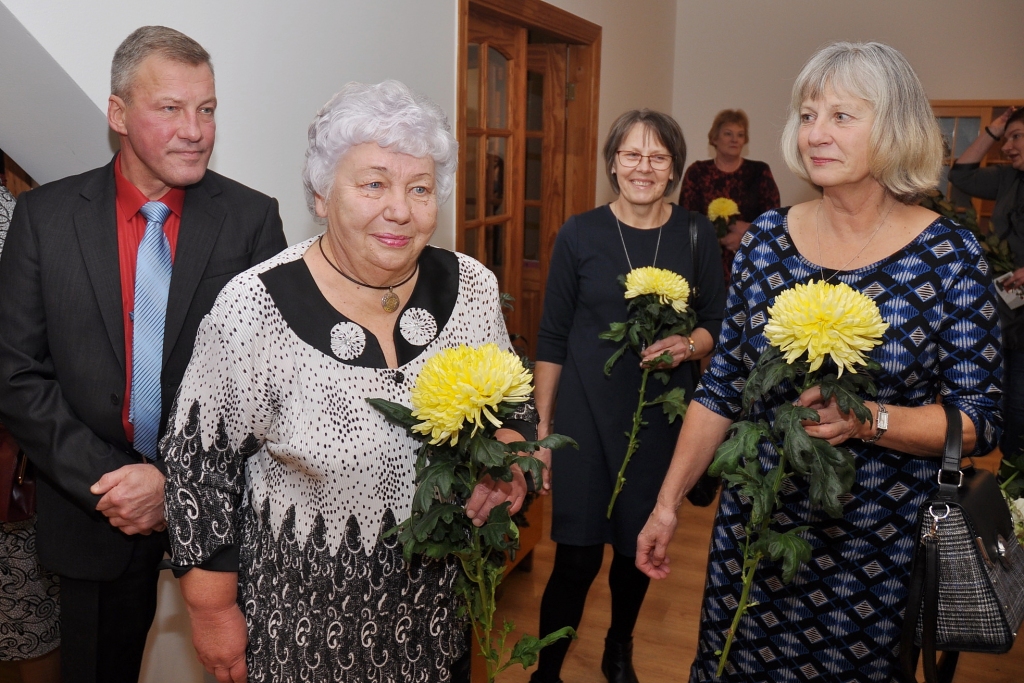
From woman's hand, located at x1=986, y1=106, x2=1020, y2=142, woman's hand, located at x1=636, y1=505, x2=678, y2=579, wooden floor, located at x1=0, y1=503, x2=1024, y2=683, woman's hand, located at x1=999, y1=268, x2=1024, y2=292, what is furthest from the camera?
woman's hand, located at x1=986, y1=106, x2=1020, y2=142

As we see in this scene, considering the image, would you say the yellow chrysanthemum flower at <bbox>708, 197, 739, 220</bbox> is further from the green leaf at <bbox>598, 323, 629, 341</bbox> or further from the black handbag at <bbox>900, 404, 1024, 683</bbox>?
the black handbag at <bbox>900, 404, 1024, 683</bbox>

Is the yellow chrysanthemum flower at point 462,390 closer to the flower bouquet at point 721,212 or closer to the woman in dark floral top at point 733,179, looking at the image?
the flower bouquet at point 721,212

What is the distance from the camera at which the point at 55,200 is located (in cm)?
195

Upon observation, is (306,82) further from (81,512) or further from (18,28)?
(81,512)

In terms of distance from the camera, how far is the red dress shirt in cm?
197

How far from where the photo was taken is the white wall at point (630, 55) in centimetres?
536

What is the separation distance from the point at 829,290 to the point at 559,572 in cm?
148

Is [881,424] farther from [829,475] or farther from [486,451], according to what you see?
[486,451]

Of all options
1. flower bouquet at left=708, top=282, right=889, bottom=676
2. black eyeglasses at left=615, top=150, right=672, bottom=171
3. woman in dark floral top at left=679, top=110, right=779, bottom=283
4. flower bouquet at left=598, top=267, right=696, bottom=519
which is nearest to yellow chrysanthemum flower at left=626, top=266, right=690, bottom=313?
flower bouquet at left=598, top=267, right=696, bottom=519

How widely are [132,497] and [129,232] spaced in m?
0.63

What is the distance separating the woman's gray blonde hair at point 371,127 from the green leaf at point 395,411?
16.2 inches

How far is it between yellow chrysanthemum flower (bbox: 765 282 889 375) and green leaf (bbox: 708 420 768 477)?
16 centimetres

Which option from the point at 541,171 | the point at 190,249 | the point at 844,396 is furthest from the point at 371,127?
the point at 541,171

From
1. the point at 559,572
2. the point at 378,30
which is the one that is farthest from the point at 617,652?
the point at 378,30
